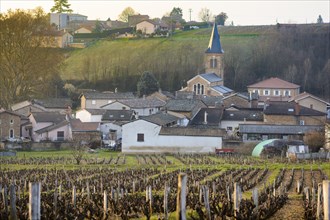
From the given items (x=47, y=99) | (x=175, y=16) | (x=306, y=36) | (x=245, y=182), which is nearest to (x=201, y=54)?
(x=306, y=36)

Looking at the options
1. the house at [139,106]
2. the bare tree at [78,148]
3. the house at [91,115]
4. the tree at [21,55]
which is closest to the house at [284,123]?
the house at [139,106]

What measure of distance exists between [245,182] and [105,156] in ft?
55.7

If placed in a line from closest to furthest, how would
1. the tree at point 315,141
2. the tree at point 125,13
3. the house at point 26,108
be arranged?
the tree at point 315,141, the house at point 26,108, the tree at point 125,13

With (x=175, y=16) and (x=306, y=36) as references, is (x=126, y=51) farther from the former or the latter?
(x=175, y=16)

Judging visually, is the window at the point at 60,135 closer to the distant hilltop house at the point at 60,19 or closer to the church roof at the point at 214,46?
the church roof at the point at 214,46

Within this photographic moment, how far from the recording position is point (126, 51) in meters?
85.6

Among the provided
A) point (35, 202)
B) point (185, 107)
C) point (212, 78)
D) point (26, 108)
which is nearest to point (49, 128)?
point (26, 108)

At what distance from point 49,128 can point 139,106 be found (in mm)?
9313

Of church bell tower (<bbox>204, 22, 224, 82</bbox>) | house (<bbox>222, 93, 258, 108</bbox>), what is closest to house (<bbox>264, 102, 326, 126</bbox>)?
house (<bbox>222, 93, 258, 108</bbox>)

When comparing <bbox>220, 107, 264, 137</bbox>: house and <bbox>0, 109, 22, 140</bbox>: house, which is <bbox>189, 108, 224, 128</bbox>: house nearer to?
<bbox>220, 107, 264, 137</bbox>: house

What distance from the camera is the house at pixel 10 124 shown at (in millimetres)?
51469

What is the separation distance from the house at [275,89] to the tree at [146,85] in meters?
9.30

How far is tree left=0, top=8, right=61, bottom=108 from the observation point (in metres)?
60.5

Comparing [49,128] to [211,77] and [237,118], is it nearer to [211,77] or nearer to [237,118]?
[237,118]
